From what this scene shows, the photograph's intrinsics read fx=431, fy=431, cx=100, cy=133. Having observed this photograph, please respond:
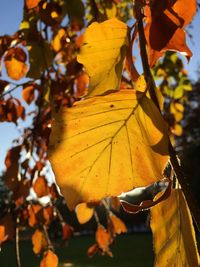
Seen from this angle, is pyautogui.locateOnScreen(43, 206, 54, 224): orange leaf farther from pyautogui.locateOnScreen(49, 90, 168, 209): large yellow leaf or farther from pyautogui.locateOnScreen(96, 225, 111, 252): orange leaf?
pyautogui.locateOnScreen(49, 90, 168, 209): large yellow leaf

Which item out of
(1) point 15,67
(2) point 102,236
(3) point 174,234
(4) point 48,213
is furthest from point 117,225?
(3) point 174,234

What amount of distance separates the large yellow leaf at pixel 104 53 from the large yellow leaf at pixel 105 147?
2.4 inches

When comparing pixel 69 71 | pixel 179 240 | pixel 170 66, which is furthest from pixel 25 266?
pixel 179 240

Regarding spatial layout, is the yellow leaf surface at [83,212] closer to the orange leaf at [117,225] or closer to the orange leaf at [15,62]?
the orange leaf at [15,62]

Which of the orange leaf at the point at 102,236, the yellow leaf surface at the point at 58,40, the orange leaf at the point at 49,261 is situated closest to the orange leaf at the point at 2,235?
the orange leaf at the point at 49,261

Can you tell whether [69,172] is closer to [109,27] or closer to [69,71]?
[109,27]

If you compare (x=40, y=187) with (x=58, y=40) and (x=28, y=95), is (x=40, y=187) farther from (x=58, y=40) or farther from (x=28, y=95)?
(x=58, y=40)

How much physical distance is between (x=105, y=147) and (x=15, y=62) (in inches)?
34.7

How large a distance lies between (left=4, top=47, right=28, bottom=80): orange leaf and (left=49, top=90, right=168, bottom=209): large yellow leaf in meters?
0.84

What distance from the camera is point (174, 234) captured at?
35 cm

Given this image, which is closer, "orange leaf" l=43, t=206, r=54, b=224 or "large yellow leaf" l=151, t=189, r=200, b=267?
"large yellow leaf" l=151, t=189, r=200, b=267

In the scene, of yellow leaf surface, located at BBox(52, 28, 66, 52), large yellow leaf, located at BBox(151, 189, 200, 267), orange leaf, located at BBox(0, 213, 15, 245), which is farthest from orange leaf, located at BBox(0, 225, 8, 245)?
large yellow leaf, located at BBox(151, 189, 200, 267)

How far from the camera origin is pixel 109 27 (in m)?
0.35

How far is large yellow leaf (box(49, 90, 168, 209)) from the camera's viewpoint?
1.02 ft
